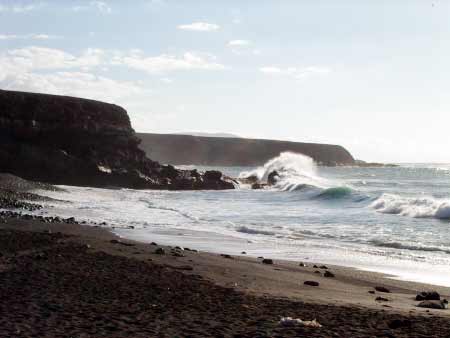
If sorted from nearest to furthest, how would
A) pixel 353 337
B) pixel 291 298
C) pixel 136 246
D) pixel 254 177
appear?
1. pixel 353 337
2. pixel 291 298
3. pixel 136 246
4. pixel 254 177

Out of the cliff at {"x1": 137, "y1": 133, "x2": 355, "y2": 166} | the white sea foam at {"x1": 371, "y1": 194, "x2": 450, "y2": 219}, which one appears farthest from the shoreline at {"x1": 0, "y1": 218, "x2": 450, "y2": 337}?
the cliff at {"x1": 137, "y1": 133, "x2": 355, "y2": 166}

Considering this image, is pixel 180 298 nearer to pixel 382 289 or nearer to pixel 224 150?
pixel 382 289

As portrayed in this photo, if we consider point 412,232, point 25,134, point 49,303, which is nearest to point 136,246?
point 49,303

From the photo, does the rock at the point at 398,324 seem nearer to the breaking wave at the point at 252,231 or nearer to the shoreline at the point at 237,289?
the shoreline at the point at 237,289

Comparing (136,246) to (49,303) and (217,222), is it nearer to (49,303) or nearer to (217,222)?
(49,303)

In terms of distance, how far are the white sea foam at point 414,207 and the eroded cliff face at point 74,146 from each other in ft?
74.3

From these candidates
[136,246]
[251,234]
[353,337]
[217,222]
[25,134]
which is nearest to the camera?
[353,337]

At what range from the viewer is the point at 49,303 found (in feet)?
23.4

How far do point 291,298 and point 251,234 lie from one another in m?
11.3

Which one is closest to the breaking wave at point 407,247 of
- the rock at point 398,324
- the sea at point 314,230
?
the sea at point 314,230

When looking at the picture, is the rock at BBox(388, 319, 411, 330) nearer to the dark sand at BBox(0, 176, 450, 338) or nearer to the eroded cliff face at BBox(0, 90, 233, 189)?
the dark sand at BBox(0, 176, 450, 338)

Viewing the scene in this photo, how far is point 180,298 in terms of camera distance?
793cm

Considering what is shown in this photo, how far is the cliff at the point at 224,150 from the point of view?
15312cm

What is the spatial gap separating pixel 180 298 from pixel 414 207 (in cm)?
2235
